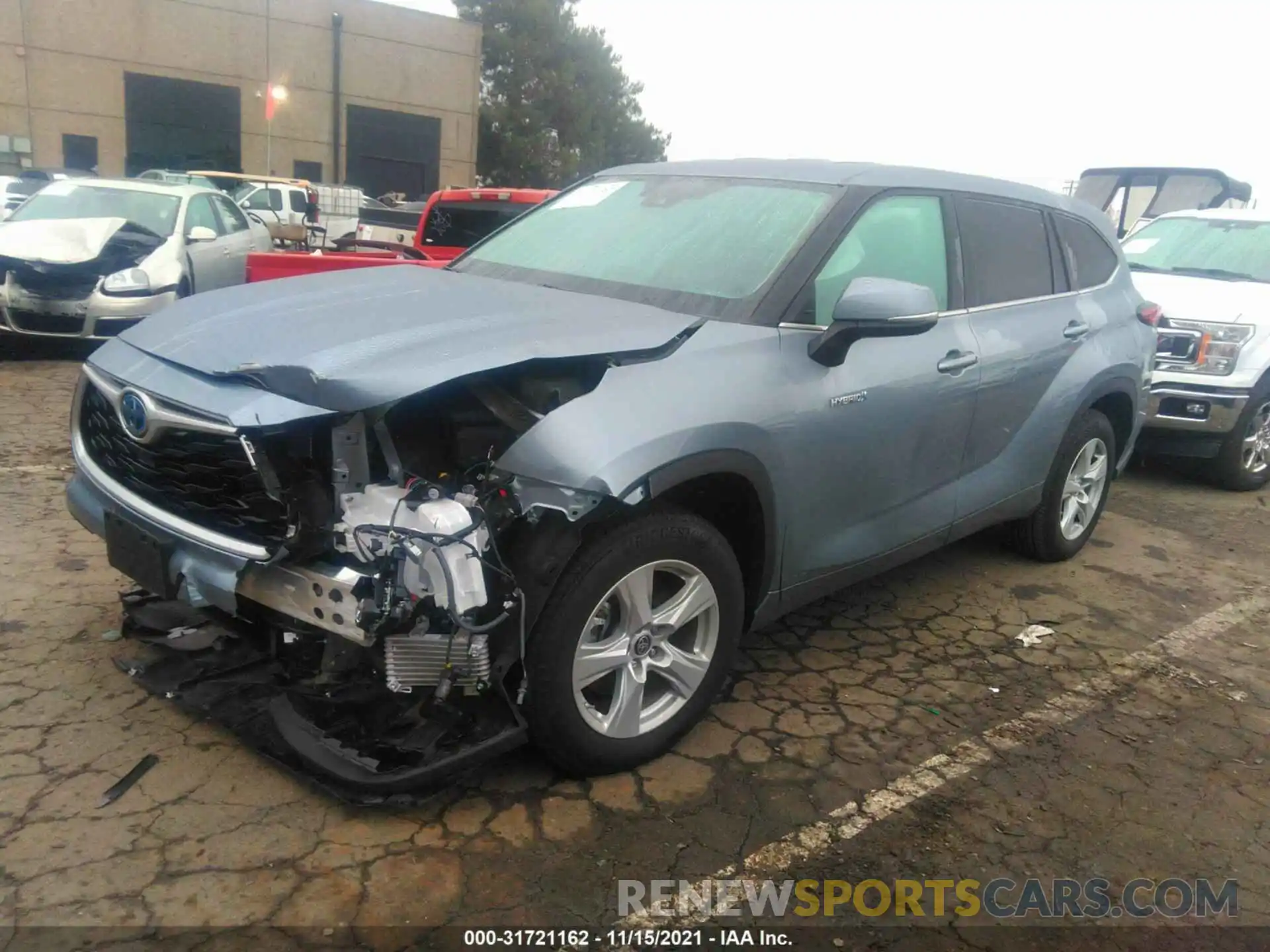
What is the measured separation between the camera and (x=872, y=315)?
9.80 ft

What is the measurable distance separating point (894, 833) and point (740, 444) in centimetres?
121

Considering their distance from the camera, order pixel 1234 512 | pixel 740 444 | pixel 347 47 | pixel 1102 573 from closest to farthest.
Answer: pixel 740 444 < pixel 1102 573 < pixel 1234 512 < pixel 347 47

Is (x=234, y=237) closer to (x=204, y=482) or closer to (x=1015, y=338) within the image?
(x=204, y=482)

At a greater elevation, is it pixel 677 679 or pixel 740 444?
pixel 740 444

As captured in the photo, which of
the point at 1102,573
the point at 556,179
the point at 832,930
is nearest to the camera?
the point at 832,930

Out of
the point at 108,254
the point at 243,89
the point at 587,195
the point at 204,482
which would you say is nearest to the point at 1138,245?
the point at 587,195

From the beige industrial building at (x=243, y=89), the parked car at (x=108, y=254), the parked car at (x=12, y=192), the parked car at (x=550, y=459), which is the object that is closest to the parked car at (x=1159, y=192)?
the parked car at (x=550, y=459)

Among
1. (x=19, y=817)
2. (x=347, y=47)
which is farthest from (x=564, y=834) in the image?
(x=347, y=47)

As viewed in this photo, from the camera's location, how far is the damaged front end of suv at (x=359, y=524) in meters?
2.41

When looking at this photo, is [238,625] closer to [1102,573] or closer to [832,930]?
[832,930]

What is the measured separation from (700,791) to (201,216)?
833 cm

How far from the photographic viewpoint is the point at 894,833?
2801 millimetres

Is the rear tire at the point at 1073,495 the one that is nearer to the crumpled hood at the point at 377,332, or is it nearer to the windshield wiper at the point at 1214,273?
the crumpled hood at the point at 377,332

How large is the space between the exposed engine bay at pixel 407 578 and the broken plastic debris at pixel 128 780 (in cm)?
26
